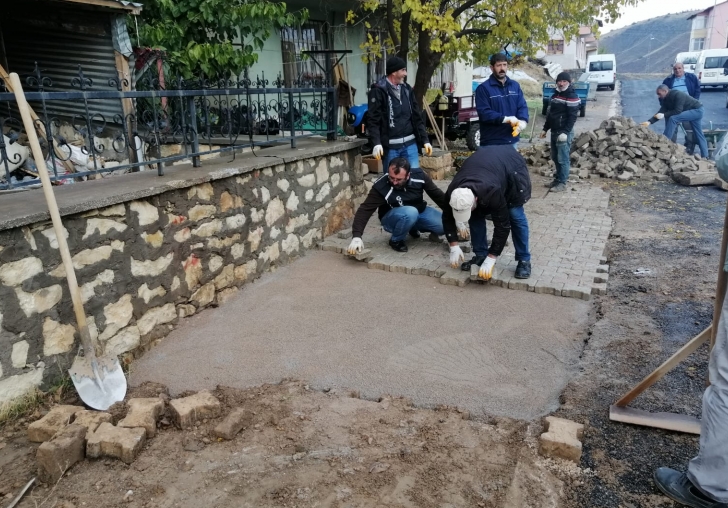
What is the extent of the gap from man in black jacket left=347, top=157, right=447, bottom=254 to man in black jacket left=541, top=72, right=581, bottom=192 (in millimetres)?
3737

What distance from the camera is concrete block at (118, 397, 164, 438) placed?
2838 mm

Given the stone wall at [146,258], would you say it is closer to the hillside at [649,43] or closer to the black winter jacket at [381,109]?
the black winter jacket at [381,109]

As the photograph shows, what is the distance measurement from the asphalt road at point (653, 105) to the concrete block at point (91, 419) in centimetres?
1545

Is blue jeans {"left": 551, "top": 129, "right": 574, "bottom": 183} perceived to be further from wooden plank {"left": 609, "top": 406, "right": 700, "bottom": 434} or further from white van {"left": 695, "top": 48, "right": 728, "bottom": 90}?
white van {"left": 695, "top": 48, "right": 728, "bottom": 90}

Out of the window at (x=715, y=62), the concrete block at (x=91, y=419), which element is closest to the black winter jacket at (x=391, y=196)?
the concrete block at (x=91, y=419)

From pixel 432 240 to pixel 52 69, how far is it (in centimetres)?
481

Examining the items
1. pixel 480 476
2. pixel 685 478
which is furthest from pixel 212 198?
pixel 685 478

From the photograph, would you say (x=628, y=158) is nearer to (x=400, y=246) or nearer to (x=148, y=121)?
(x=400, y=246)

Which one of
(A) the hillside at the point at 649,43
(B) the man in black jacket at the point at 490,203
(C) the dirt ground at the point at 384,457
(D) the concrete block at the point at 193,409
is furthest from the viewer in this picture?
(A) the hillside at the point at 649,43

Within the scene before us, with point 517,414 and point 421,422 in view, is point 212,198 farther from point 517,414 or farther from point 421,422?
point 517,414

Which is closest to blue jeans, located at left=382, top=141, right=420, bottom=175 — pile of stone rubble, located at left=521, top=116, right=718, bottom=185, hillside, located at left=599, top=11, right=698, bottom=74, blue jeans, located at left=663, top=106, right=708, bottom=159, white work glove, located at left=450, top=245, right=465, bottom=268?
white work glove, located at left=450, top=245, right=465, bottom=268

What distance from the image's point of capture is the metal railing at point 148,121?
136 inches

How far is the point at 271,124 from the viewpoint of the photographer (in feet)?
20.9

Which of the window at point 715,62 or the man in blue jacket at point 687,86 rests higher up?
the window at point 715,62
